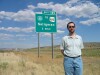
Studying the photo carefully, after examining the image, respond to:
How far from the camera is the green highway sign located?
28516mm

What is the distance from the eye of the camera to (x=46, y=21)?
28703 mm

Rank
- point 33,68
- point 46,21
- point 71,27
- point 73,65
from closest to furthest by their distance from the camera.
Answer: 1. point 73,65
2. point 71,27
3. point 33,68
4. point 46,21

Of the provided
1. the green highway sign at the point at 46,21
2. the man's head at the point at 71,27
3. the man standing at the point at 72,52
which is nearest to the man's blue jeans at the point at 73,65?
the man standing at the point at 72,52

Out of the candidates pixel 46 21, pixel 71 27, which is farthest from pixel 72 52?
pixel 46 21

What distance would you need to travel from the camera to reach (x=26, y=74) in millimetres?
13383

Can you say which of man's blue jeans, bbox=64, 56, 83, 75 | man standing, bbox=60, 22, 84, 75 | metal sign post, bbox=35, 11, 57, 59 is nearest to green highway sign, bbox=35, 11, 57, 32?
metal sign post, bbox=35, 11, 57, 59

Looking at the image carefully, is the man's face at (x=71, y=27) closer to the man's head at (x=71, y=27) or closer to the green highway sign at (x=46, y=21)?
the man's head at (x=71, y=27)

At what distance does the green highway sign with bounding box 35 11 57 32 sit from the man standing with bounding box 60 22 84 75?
20363 millimetres

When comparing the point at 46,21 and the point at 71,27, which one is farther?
the point at 46,21

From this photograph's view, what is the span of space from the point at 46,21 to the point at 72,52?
20.8 metres

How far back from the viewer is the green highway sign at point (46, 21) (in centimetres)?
2852

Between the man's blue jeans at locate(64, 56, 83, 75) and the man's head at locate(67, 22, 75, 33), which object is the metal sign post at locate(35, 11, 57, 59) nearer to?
the man's head at locate(67, 22, 75, 33)

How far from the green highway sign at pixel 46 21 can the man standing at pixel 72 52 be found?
2036 centimetres

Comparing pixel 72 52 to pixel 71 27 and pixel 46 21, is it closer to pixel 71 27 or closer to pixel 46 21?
pixel 71 27
